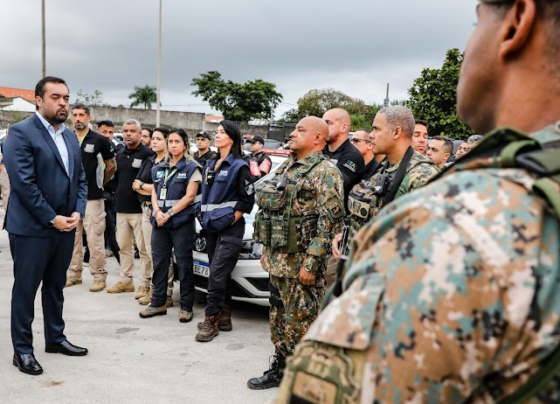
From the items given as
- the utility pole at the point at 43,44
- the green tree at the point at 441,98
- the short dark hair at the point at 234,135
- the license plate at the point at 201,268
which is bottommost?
the license plate at the point at 201,268

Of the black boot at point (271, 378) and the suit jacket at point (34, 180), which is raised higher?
the suit jacket at point (34, 180)

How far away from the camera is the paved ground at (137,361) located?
11.3 ft

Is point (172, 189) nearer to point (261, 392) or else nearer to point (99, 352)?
point (99, 352)

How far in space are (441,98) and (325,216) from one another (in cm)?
1054

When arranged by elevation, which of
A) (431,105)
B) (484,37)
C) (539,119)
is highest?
(431,105)

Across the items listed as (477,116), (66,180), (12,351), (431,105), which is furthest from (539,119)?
(431,105)

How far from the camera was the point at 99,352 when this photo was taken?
415 centimetres

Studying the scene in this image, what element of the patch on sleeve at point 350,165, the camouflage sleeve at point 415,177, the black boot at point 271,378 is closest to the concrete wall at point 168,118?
the patch on sleeve at point 350,165

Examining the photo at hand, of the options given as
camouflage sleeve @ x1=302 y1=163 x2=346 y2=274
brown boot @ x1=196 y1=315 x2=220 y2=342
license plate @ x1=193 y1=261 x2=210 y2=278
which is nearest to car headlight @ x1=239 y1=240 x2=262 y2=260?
license plate @ x1=193 y1=261 x2=210 y2=278

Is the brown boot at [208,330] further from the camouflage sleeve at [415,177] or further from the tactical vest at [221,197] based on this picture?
the camouflage sleeve at [415,177]

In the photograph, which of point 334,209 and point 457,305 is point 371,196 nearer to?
point 334,209

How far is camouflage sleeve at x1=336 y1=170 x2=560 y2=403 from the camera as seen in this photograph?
0.63 meters

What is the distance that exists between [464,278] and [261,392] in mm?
3261

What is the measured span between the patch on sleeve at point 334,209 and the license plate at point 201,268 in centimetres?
206
